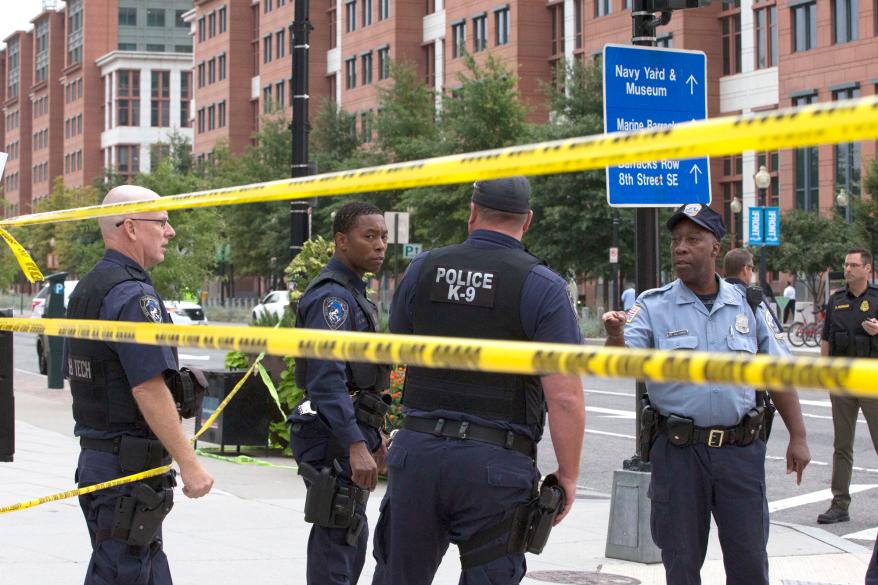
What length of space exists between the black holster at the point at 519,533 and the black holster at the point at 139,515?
1.16 metres

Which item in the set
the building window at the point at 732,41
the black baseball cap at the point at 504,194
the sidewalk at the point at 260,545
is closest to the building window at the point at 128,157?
the building window at the point at 732,41

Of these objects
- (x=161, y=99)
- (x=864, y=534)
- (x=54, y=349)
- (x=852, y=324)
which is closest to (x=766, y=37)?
(x=54, y=349)

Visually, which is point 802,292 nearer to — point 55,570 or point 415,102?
point 415,102

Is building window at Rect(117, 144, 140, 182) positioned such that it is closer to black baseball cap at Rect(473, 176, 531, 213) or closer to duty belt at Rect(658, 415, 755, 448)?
duty belt at Rect(658, 415, 755, 448)

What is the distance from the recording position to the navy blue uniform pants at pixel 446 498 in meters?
4.48

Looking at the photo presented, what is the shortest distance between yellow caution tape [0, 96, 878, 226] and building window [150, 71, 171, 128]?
126 m

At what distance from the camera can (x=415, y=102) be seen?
56719 mm

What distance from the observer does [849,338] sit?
391 inches

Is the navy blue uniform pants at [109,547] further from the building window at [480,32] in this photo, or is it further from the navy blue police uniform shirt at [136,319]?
the building window at [480,32]

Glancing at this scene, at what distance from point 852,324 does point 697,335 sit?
456 centimetres

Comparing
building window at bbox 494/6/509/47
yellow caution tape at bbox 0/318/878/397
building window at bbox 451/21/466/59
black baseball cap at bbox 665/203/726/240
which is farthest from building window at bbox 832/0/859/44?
yellow caution tape at bbox 0/318/878/397

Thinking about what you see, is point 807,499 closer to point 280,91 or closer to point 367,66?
point 367,66

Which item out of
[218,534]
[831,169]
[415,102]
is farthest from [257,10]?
[218,534]

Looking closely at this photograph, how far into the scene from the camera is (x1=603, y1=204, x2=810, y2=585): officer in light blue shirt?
220 inches
